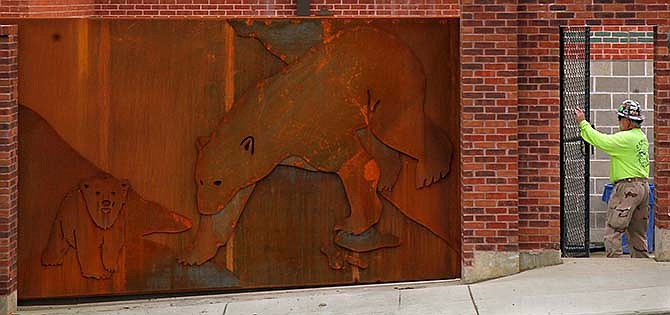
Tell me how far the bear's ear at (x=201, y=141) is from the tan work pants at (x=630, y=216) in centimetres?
465

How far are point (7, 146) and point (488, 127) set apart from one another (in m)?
4.29

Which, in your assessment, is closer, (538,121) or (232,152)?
(232,152)

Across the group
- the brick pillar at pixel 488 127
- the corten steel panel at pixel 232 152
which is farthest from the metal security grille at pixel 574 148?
the corten steel panel at pixel 232 152

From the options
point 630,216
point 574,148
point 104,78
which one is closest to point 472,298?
point 630,216

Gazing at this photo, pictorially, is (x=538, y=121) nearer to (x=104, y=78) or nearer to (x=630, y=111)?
(x=630, y=111)

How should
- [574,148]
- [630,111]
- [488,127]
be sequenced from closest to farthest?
[488,127] < [630,111] < [574,148]

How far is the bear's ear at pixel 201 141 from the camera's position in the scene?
1173 centimetres

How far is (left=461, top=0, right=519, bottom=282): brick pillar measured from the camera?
11797 millimetres

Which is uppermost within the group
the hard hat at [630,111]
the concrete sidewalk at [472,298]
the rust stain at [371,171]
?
the hard hat at [630,111]

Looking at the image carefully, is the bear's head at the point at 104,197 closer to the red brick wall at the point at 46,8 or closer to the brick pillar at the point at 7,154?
the brick pillar at the point at 7,154

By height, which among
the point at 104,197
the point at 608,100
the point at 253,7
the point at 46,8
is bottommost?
the point at 104,197

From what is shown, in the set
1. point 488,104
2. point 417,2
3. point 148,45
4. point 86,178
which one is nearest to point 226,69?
point 148,45

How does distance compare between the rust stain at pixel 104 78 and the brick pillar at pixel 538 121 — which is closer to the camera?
the rust stain at pixel 104 78

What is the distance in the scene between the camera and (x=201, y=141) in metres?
11.7
